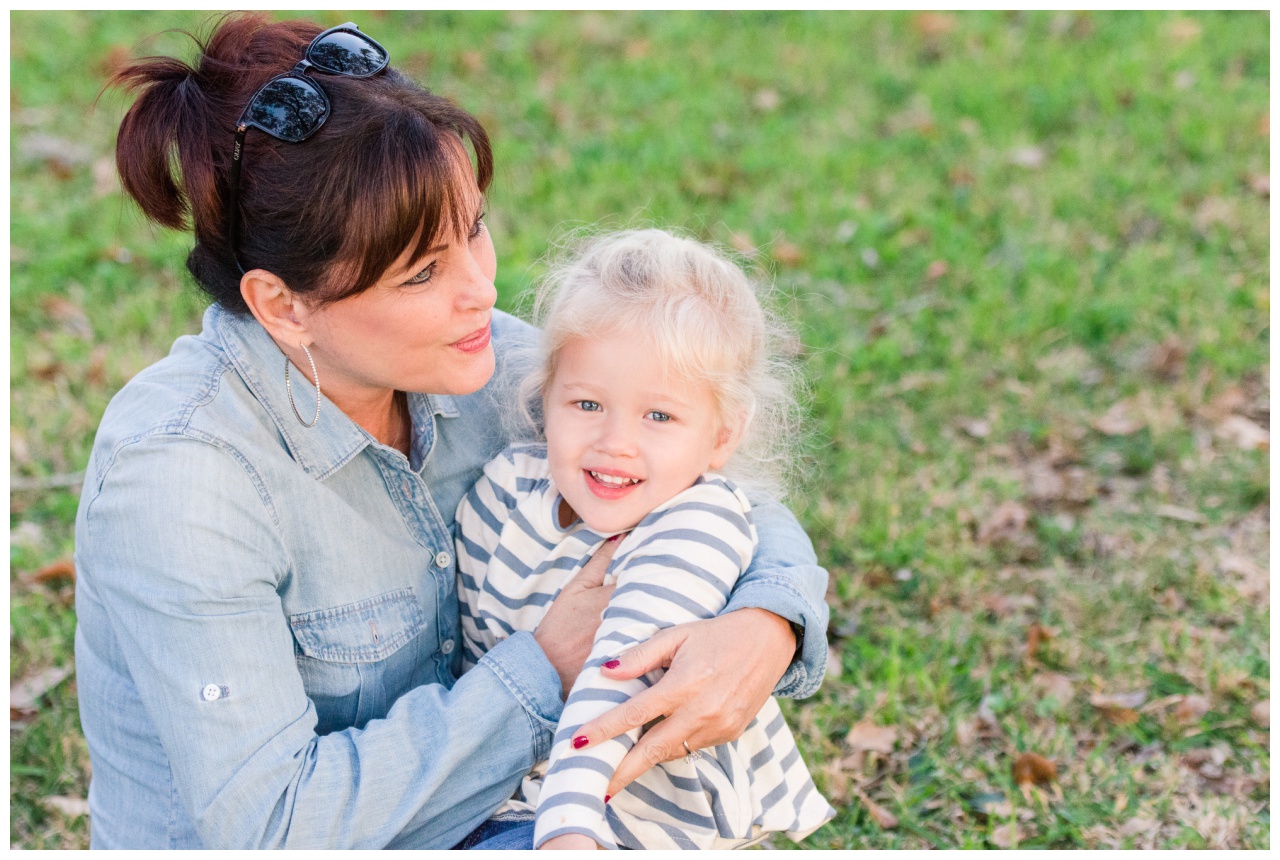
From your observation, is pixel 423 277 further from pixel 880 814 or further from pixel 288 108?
pixel 880 814

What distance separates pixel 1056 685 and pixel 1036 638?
0.16m

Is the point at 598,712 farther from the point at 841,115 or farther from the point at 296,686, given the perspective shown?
the point at 841,115

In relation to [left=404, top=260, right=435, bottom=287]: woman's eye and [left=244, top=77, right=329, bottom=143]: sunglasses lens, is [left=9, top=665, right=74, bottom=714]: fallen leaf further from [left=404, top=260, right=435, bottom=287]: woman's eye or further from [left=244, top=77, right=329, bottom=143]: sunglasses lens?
[left=244, top=77, right=329, bottom=143]: sunglasses lens

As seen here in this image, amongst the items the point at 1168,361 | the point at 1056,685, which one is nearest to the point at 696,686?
the point at 1056,685

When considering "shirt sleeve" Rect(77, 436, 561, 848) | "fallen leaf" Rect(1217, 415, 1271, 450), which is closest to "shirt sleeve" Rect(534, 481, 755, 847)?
"shirt sleeve" Rect(77, 436, 561, 848)

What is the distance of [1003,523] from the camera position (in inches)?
148

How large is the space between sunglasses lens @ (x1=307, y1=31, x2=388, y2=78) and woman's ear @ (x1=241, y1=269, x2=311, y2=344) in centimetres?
36

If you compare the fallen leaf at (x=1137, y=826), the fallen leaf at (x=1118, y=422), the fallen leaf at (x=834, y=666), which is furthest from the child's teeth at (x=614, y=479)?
the fallen leaf at (x=1118, y=422)

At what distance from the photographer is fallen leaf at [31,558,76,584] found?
3.49m

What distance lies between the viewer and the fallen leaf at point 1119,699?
10.1ft

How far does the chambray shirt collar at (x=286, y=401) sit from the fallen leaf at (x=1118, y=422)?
2.87m

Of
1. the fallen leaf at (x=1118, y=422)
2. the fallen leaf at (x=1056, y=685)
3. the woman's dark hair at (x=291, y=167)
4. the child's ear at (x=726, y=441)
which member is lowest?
the fallen leaf at (x=1056, y=685)

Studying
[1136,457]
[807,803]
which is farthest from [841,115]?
[807,803]

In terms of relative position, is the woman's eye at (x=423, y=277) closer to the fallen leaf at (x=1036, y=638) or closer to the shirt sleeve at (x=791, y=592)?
the shirt sleeve at (x=791, y=592)
